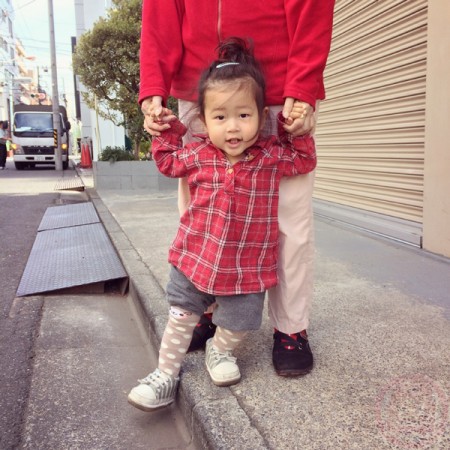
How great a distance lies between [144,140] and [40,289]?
739 centimetres

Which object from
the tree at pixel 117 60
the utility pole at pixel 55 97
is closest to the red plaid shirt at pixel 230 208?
the tree at pixel 117 60

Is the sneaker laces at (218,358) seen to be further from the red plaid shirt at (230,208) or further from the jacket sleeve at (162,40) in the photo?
the jacket sleeve at (162,40)

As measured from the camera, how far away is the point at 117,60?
977cm

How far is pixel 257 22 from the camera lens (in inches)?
74.5

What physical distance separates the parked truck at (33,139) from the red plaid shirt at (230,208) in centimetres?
1732

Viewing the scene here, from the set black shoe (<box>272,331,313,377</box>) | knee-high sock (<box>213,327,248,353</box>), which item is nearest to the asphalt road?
knee-high sock (<box>213,327,248,353</box>)

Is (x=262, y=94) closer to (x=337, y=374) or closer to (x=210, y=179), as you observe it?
(x=210, y=179)

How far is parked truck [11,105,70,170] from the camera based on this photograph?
18484 millimetres

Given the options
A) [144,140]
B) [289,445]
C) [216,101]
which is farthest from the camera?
[144,140]

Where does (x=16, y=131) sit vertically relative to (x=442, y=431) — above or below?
above

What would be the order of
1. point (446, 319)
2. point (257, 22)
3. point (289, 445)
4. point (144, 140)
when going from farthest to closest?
point (144, 140) → point (446, 319) → point (257, 22) → point (289, 445)

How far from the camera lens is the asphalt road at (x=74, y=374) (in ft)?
6.06

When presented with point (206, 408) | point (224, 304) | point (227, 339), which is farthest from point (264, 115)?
point (206, 408)

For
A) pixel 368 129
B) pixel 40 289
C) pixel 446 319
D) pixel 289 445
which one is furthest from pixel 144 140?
pixel 289 445
